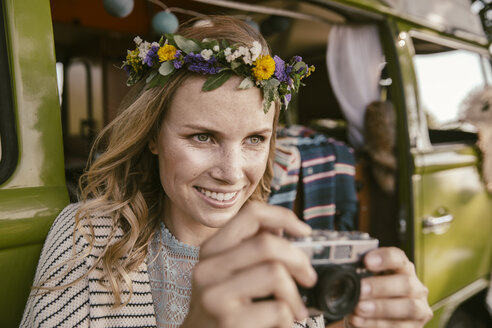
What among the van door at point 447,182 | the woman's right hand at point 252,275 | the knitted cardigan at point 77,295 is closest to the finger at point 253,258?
the woman's right hand at point 252,275

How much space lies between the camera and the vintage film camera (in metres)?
0.90

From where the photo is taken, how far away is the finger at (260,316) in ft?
2.63

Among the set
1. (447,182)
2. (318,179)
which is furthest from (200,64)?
(447,182)

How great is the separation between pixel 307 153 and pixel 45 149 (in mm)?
1710

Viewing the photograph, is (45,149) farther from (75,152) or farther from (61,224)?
(75,152)

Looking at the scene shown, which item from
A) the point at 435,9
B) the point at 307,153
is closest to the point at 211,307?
the point at 307,153

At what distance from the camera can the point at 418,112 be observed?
8.68 feet

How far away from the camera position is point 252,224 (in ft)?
2.85

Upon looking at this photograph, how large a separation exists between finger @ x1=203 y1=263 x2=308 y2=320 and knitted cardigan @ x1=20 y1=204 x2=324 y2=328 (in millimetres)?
596

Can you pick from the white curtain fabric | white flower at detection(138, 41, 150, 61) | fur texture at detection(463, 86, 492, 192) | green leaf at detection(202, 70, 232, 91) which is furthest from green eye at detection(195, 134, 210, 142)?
fur texture at detection(463, 86, 492, 192)

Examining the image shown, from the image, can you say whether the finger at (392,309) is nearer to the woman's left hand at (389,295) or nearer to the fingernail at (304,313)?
the woman's left hand at (389,295)

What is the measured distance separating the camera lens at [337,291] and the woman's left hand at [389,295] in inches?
1.5

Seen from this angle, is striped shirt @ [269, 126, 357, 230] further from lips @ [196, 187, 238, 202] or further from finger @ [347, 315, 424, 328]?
finger @ [347, 315, 424, 328]

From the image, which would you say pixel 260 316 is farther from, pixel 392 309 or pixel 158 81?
pixel 158 81
